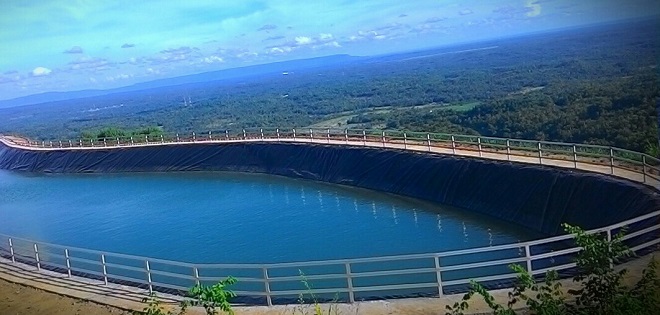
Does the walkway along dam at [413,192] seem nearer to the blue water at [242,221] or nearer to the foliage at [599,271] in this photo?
the blue water at [242,221]

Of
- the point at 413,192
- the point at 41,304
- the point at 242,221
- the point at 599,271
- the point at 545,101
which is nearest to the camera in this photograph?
the point at 599,271

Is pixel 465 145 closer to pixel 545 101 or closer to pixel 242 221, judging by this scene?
pixel 242 221

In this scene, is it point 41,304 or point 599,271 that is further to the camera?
point 41,304

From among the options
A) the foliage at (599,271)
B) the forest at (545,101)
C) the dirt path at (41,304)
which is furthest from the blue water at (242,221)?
the foliage at (599,271)

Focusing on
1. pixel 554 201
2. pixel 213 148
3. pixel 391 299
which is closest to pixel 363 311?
pixel 391 299

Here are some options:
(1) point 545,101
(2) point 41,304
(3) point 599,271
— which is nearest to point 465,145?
(1) point 545,101

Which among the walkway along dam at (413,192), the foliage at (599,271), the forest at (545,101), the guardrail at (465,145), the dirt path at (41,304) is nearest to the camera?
the foliage at (599,271)

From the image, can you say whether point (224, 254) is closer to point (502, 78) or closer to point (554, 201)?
point (554, 201)
